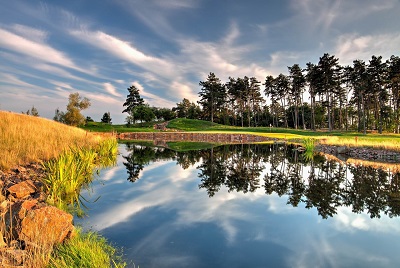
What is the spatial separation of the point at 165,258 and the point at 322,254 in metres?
3.14

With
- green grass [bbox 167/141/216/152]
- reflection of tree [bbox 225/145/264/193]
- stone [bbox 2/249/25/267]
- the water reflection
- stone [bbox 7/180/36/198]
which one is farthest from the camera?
green grass [bbox 167/141/216/152]

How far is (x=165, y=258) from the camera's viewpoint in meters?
5.09

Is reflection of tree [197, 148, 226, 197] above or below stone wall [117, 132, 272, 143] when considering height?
below

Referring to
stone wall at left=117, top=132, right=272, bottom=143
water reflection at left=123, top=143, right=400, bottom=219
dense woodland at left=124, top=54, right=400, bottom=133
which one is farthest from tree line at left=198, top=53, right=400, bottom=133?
water reflection at left=123, top=143, right=400, bottom=219

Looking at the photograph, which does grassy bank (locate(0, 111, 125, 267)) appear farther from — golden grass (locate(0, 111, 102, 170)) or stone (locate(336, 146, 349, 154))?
stone (locate(336, 146, 349, 154))

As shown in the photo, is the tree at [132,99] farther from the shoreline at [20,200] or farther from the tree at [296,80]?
the shoreline at [20,200]

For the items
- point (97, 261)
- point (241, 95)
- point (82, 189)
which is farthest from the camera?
point (241, 95)

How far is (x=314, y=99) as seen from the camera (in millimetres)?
67125

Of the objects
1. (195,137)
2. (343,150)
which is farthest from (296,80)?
(343,150)

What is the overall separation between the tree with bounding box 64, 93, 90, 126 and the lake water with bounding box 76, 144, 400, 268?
51.9 meters

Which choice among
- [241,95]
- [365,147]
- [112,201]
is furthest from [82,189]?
[241,95]

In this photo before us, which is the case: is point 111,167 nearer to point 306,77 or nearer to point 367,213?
point 367,213

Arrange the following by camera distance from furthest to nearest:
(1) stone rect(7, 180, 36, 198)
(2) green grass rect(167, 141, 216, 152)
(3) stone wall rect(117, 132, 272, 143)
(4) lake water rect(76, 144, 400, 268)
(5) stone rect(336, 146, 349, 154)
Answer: (3) stone wall rect(117, 132, 272, 143) < (2) green grass rect(167, 141, 216, 152) < (5) stone rect(336, 146, 349, 154) < (1) stone rect(7, 180, 36, 198) < (4) lake water rect(76, 144, 400, 268)

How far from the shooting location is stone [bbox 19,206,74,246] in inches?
176
